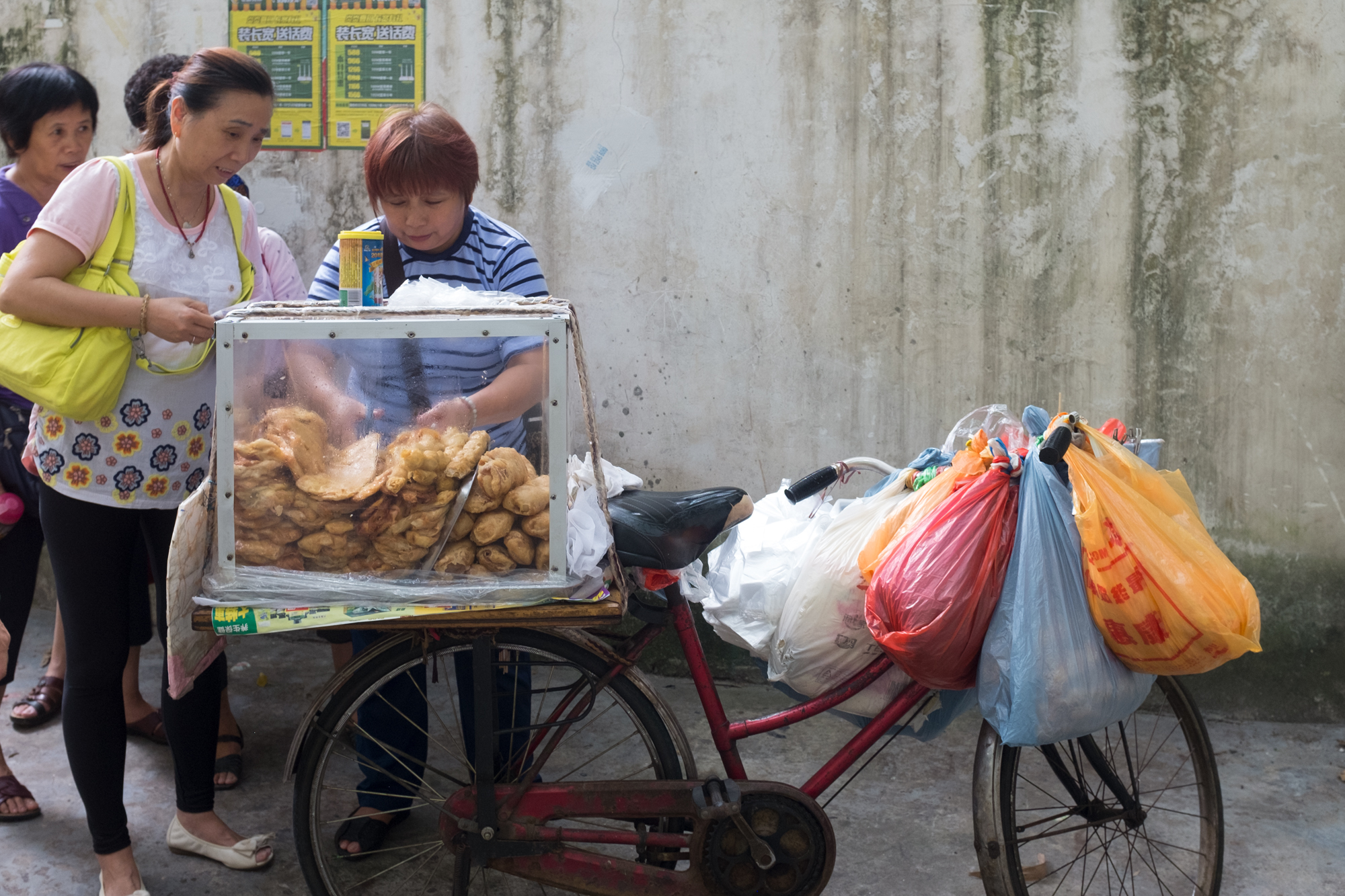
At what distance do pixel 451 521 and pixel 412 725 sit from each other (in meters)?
1.01

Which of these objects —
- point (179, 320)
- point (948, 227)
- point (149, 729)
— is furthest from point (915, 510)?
point (149, 729)

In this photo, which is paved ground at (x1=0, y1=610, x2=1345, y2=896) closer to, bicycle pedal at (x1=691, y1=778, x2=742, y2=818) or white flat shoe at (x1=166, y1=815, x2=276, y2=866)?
white flat shoe at (x1=166, y1=815, x2=276, y2=866)

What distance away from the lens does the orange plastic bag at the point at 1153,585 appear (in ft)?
6.43

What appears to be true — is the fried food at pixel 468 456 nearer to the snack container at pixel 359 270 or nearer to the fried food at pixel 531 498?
the fried food at pixel 531 498

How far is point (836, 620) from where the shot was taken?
2.29 m

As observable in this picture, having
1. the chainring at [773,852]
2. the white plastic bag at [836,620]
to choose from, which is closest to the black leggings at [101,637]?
the chainring at [773,852]

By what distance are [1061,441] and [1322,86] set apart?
2231 mm

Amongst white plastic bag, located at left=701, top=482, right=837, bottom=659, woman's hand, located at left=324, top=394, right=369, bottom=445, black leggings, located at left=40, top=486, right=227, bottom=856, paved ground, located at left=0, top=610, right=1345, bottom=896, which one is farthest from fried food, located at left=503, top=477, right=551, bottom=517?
paved ground, located at left=0, top=610, right=1345, bottom=896

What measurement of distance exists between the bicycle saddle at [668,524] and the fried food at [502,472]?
0.24m

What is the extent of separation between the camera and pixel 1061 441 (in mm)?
2078

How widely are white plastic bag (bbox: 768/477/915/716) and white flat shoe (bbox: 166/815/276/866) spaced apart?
149 centimetres

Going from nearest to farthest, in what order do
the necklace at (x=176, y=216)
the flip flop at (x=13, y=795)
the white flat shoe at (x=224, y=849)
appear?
1. the necklace at (x=176, y=216)
2. the white flat shoe at (x=224, y=849)
3. the flip flop at (x=13, y=795)

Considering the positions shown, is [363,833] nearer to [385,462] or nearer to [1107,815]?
[385,462]

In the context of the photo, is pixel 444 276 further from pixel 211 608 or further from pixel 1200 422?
pixel 1200 422
